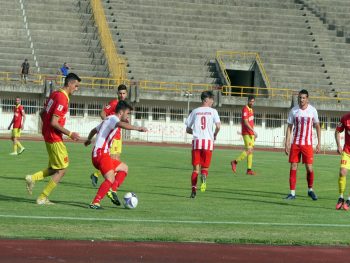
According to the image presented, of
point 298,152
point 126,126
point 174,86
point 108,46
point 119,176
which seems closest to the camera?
point 126,126

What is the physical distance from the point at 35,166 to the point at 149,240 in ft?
54.2

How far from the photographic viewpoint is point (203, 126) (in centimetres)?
2019

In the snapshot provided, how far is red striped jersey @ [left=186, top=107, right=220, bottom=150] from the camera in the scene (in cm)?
2014

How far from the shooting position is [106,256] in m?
11.0

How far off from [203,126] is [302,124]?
6.66 feet

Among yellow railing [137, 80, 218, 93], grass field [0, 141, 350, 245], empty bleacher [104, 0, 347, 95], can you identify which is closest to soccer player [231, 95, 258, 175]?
grass field [0, 141, 350, 245]

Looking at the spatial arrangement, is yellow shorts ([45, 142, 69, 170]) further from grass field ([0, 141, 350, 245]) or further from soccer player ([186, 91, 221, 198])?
soccer player ([186, 91, 221, 198])

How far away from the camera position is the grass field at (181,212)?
13.2 metres

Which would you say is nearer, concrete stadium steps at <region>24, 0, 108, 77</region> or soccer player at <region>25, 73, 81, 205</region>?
soccer player at <region>25, 73, 81, 205</region>

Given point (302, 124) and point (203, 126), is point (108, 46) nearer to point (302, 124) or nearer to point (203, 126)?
point (203, 126)

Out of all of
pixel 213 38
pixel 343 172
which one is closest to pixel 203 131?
pixel 343 172

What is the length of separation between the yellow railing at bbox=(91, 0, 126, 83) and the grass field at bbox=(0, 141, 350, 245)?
34698mm

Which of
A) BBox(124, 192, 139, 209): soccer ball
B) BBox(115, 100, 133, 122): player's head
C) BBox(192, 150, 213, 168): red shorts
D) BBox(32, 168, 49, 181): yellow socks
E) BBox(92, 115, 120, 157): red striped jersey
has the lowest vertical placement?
BBox(124, 192, 139, 209): soccer ball

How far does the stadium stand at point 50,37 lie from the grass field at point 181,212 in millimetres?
35895
